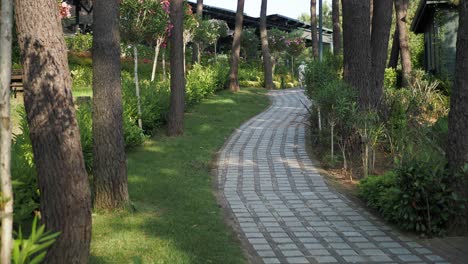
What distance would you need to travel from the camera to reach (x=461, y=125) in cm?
571

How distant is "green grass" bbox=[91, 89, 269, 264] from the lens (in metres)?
5.10

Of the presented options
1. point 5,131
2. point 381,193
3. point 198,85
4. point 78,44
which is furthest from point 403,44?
point 78,44

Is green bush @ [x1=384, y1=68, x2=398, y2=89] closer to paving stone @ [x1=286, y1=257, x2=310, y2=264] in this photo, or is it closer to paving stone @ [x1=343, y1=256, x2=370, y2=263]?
paving stone @ [x1=343, y1=256, x2=370, y2=263]

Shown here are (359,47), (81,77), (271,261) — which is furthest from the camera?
(81,77)

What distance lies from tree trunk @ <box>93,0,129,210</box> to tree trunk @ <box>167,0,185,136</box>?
550cm

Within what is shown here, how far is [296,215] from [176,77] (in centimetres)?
661

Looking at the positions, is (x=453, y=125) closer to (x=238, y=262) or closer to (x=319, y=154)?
(x=238, y=262)

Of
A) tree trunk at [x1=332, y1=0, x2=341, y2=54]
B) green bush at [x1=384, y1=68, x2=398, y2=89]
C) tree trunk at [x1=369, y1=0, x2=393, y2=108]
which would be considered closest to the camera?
tree trunk at [x1=369, y1=0, x2=393, y2=108]

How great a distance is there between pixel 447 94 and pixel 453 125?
11.3 metres

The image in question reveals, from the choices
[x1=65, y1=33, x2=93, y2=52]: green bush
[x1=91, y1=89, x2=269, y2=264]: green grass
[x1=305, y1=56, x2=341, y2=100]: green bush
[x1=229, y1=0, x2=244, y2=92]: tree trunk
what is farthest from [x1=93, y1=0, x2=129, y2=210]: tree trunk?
[x1=65, y1=33, x2=93, y2=52]: green bush

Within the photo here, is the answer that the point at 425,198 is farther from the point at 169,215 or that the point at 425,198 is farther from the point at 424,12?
the point at 424,12

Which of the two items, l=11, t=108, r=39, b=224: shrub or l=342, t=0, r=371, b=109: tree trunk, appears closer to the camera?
l=11, t=108, r=39, b=224: shrub

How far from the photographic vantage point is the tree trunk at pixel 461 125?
5.69 metres

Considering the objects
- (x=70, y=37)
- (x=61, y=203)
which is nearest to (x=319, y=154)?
(x=61, y=203)
